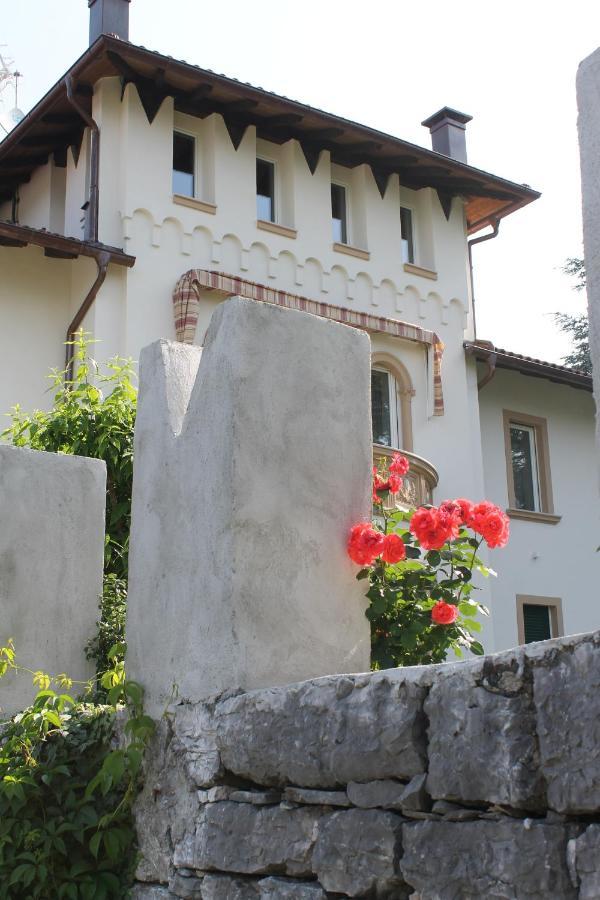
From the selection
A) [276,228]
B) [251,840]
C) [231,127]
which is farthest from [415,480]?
[251,840]

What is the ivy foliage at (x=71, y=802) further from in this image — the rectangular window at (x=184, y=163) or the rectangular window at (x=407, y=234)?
the rectangular window at (x=407, y=234)

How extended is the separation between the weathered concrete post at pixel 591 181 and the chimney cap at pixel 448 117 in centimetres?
1729

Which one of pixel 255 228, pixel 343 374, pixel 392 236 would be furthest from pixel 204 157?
pixel 343 374

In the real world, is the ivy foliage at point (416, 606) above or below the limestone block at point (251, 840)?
above

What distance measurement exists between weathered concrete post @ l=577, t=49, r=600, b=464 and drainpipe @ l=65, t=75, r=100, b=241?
1207 cm

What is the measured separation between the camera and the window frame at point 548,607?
17406 mm

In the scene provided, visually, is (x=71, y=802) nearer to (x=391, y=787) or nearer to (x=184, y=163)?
(x=391, y=787)

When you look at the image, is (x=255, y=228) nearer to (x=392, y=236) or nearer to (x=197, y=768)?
(x=392, y=236)

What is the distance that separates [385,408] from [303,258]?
94.7 inches

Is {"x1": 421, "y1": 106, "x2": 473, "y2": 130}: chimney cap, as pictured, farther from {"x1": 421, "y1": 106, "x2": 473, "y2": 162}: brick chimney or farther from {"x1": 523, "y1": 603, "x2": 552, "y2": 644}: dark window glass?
{"x1": 523, "y1": 603, "x2": 552, "y2": 644}: dark window glass

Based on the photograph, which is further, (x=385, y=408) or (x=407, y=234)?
(x=407, y=234)

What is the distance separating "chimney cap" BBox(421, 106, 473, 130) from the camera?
19453 mm

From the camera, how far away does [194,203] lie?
15.1m

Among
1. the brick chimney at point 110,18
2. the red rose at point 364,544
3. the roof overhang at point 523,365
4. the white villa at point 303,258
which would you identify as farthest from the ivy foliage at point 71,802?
the roof overhang at point 523,365
